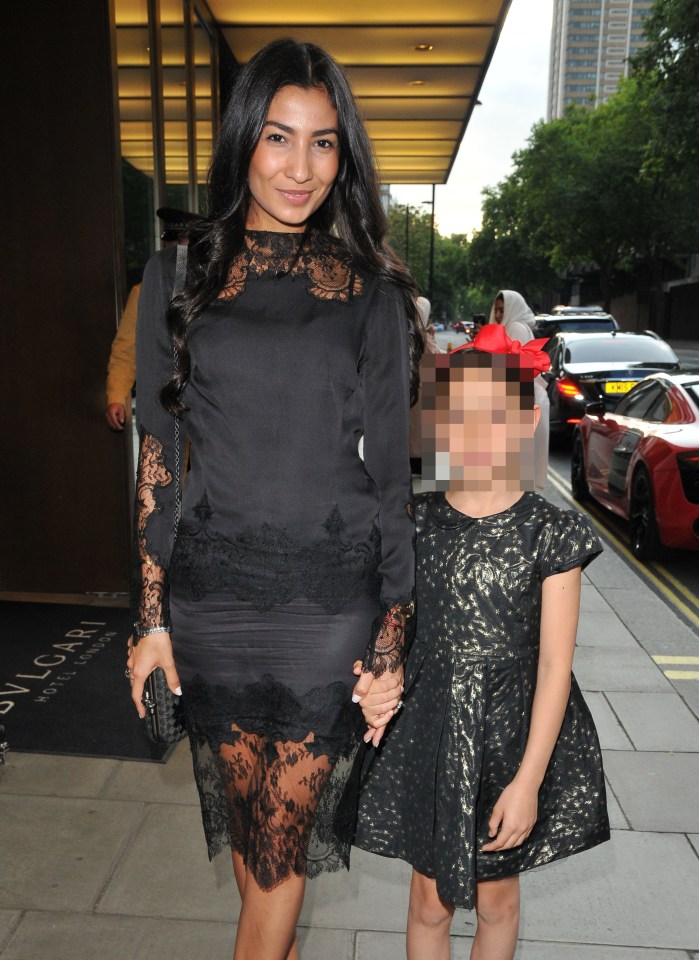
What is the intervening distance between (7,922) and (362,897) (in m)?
1.06

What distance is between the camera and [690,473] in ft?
24.5

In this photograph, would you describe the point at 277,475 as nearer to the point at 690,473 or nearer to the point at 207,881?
the point at 207,881

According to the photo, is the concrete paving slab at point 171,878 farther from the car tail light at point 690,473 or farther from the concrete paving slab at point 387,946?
the car tail light at point 690,473

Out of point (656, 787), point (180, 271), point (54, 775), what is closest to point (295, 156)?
point (180, 271)

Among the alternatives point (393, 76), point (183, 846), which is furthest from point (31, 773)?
point (393, 76)

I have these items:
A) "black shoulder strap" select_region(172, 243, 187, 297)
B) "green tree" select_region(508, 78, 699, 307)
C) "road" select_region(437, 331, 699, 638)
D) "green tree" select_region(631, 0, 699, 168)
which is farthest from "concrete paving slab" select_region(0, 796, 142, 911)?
"green tree" select_region(508, 78, 699, 307)

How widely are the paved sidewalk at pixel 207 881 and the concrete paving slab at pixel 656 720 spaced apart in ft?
0.07

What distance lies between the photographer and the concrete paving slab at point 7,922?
286 centimetres

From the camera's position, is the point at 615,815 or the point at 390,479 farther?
the point at 615,815

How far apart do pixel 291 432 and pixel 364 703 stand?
56cm

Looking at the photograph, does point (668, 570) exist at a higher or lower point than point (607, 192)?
lower

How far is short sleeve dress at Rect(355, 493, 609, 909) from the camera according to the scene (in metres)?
2.09

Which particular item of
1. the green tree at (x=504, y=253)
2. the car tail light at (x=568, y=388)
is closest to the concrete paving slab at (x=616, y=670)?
the car tail light at (x=568, y=388)

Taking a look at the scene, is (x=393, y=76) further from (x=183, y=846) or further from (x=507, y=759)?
(x=507, y=759)
